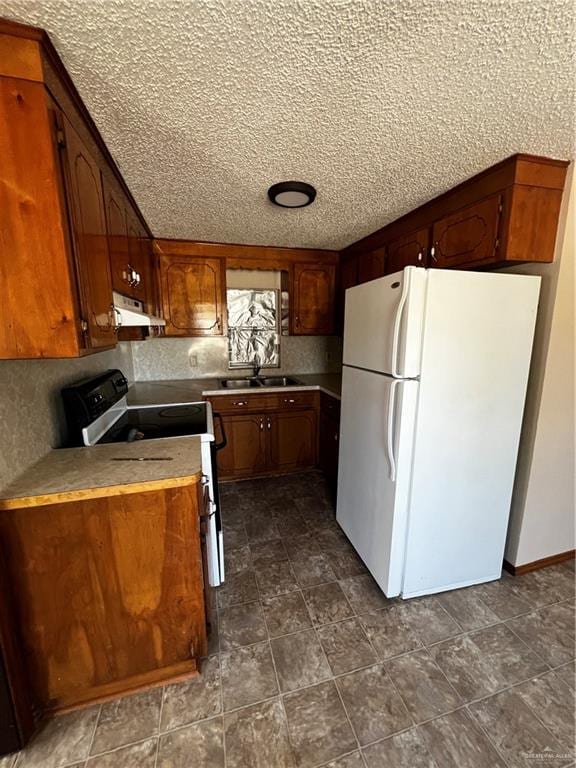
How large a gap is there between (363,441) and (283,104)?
64.2 inches

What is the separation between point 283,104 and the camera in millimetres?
1129

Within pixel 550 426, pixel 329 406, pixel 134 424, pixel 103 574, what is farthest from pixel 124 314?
pixel 550 426

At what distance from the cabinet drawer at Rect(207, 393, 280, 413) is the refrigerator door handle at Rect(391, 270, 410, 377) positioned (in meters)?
1.60

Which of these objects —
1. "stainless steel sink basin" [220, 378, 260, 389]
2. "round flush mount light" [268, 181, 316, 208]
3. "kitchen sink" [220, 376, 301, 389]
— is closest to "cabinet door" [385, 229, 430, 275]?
"round flush mount light" [268, 181, 316, 208]

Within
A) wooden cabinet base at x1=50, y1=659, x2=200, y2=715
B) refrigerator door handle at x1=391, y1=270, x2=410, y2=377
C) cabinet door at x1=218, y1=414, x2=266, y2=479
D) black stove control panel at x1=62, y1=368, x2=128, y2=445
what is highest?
refrigerator door handle at x1=391, y1=270, x2=410, y2=377

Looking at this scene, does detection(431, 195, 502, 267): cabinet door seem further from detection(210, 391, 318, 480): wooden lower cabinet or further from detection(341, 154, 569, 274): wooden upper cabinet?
detection(210, 391, 318, 480): wooden lower cabinet

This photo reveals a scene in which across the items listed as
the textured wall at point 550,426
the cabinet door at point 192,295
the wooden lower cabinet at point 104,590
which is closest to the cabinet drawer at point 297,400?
the cabinet door at point 192,295

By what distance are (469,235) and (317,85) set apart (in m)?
1.20

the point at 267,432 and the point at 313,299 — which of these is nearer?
the point at 267,432

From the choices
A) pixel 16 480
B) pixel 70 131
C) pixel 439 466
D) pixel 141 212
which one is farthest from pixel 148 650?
pixel 141 212

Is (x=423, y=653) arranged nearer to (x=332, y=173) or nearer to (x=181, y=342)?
(x=332, y=173)

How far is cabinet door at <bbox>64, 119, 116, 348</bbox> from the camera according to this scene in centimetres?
104

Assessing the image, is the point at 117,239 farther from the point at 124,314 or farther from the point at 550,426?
the point at 550,426

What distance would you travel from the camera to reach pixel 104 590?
1208mm
